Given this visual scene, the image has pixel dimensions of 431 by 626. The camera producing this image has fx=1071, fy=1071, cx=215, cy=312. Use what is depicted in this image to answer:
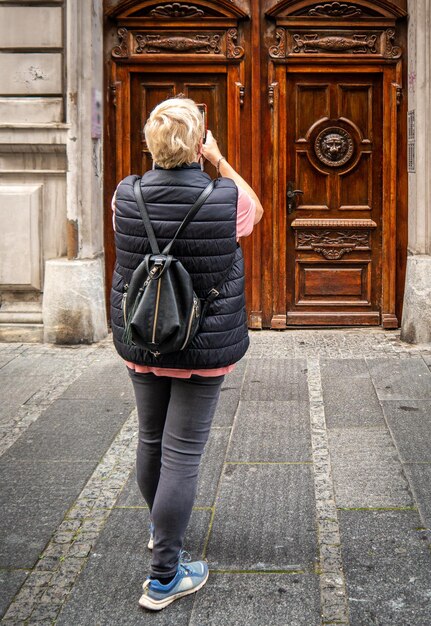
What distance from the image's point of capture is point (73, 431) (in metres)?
6.71

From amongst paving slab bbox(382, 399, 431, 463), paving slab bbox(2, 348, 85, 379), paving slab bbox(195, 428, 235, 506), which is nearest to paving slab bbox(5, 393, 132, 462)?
paving slab bbox(195, 428, 235, 506)

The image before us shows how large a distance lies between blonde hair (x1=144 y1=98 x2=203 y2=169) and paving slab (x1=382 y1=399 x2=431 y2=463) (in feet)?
8.82

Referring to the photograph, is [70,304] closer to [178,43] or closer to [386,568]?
[178,43]

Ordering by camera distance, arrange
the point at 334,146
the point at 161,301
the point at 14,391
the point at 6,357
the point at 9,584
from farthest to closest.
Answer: the point at 334,146, the point at 6,357, the point at 14,391, the point at 9,584, the point at 161,301

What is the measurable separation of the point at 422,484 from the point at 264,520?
976 mm

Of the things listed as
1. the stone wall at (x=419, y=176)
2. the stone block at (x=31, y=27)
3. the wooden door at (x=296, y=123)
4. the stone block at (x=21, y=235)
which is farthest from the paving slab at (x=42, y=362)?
the stone wall at (x=419, y=176)

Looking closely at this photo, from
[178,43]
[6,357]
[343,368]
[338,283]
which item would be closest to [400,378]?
[343,368]

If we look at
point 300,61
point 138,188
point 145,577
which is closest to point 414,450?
point 145,577

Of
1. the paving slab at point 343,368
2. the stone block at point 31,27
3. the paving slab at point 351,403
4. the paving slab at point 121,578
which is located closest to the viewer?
the paving slab at point 121,578

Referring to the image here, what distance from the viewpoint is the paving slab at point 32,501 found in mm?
4699

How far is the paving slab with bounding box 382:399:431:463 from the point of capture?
614 cm

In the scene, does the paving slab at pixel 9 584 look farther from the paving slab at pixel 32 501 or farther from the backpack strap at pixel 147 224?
the backpack strap at pixel 147 224

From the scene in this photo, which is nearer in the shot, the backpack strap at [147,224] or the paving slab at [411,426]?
the backpack strap at [147,224]

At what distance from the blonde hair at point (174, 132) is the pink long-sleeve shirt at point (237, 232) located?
261 millimetres
